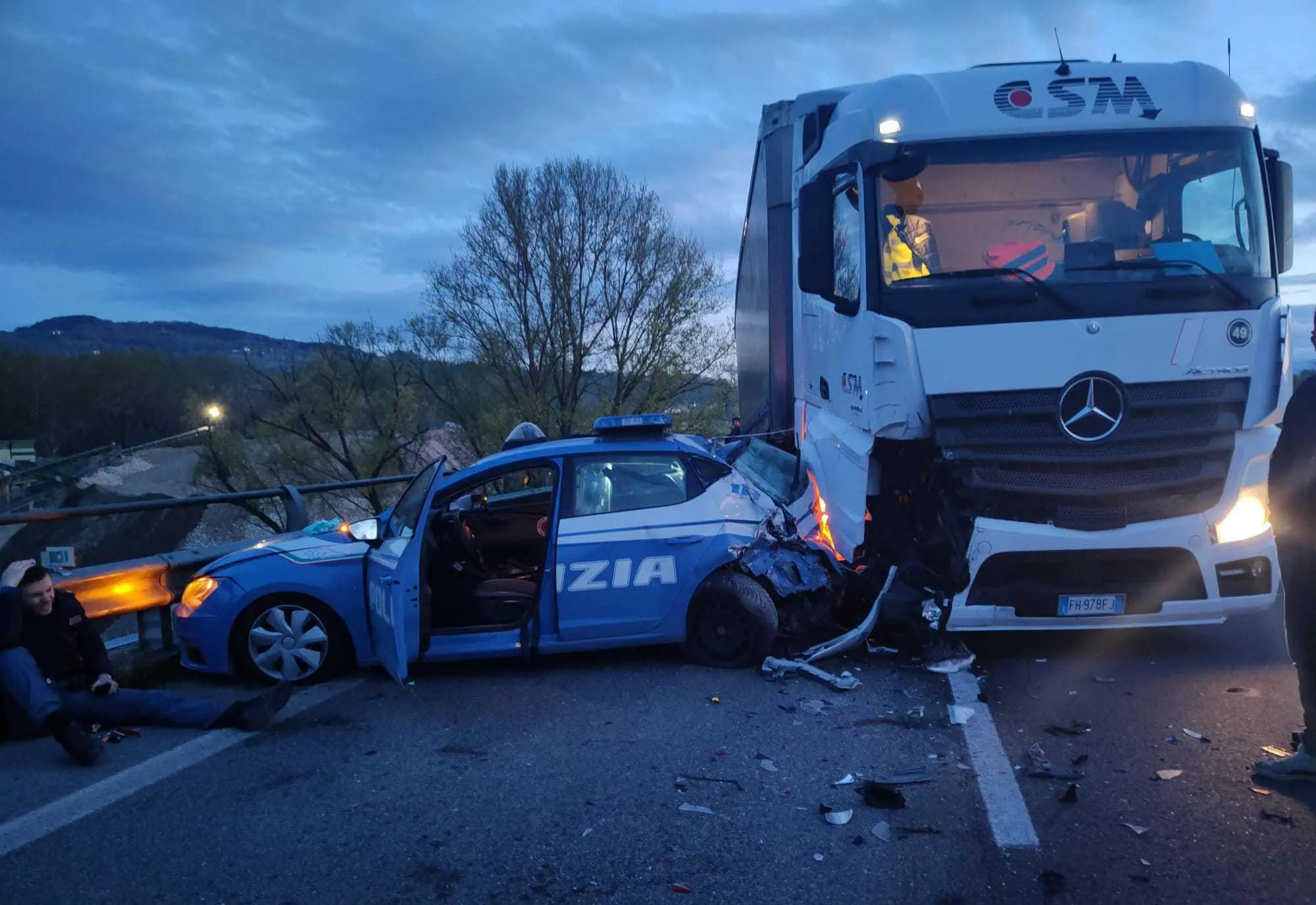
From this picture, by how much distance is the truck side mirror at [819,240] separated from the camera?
21.8 feet

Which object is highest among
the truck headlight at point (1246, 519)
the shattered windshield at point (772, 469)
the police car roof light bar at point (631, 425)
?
the police car roof light bar at point (631, 425)

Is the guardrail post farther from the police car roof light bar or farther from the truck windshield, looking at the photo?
the truck windshield

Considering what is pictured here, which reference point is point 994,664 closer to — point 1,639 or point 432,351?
point 1,639

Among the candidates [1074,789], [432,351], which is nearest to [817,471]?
[1074,789]

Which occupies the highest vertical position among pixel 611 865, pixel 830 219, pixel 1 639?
pixel 830 219

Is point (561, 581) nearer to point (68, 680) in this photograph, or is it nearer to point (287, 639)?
point (287, 639)

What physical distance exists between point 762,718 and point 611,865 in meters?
1.85

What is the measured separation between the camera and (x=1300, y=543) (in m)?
4.11

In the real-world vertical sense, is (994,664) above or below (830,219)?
below

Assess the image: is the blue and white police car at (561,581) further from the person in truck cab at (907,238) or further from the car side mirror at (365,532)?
the person in truck cab at (907,238)

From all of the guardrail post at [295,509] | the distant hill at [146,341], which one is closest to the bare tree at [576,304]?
the distant hill at [146,341]

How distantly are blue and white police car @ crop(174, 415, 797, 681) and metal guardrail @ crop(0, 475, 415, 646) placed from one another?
479 millimetres

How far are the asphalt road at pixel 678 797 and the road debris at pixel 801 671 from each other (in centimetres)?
8

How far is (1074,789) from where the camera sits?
4.27 metres
